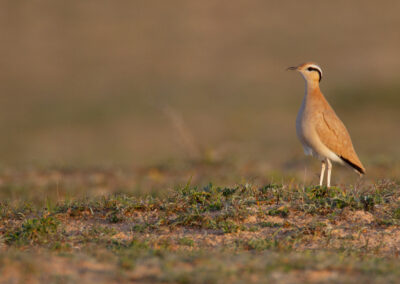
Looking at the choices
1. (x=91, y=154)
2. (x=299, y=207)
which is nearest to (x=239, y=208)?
(x=299, y=207)

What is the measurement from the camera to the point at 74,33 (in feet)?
112

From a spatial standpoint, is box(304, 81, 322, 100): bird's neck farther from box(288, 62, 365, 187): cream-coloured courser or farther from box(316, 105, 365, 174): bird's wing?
box(316, 105, 365, 174): bird's wing

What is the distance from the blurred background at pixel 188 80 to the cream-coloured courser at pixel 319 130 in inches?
75.3

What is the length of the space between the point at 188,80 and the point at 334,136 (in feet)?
67.2

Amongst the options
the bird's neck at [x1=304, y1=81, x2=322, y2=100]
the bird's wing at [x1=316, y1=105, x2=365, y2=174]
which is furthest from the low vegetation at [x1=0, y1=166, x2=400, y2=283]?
the bird's neck at [x1=304, y1=81, x2=322, y2=100]

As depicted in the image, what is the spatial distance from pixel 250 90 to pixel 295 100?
3.00 meters

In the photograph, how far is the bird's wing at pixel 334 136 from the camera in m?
6.66

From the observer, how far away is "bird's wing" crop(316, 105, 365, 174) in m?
6.66

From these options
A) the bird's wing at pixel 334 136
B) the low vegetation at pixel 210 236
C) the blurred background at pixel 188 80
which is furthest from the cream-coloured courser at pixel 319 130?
the blurred background at pixel 188 80

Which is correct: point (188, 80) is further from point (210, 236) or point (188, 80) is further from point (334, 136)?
point (210, 236)

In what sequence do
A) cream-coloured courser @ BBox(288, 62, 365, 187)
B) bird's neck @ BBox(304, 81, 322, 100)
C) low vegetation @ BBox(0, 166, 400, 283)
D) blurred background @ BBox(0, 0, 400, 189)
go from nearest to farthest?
low vegetation @ BBox(0, 166, 400, 283)
cream-coloured courser @ BBox(288, 62, 365, 187)
bird's neck @ BBox(304, 81, 322, 100)
blurred background @ BBox(0, 0, 400, 189)

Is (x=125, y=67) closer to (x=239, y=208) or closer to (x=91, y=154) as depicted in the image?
(x=91, y=154)

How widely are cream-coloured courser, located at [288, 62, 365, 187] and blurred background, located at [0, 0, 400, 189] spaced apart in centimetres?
191

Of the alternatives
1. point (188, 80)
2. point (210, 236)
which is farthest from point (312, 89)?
point (188, 80)
